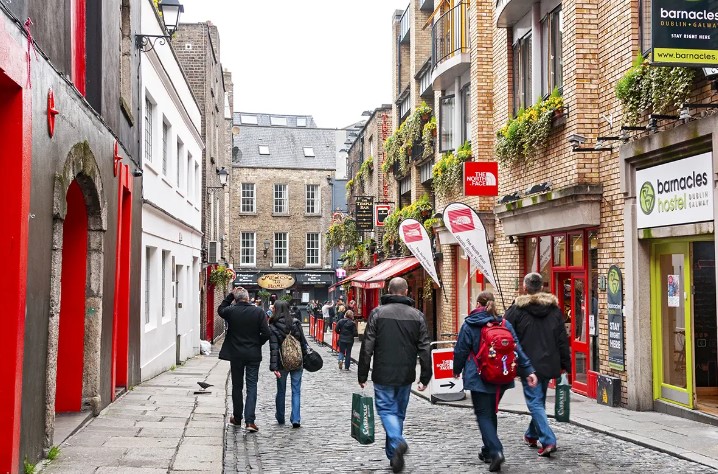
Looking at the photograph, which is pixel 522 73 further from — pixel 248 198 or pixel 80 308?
pixel 248 198

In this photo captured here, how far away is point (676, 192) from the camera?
35.0 feet

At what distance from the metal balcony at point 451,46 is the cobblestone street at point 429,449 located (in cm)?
983

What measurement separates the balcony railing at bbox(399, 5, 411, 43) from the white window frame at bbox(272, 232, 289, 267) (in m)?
26.2

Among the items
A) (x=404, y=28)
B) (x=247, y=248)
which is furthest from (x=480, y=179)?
(x=247, y=248)

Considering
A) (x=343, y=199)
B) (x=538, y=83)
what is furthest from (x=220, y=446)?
(x=343, y=199)

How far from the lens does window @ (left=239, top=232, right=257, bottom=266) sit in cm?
5478

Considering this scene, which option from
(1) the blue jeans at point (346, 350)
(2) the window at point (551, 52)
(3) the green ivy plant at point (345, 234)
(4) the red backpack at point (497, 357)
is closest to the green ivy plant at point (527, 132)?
(2) the window at point (551, 52)

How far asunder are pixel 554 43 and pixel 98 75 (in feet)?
26.0

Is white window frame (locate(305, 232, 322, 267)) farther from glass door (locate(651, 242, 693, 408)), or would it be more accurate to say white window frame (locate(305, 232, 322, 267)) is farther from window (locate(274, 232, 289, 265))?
glass door (locate(651, 242, 693, 408))

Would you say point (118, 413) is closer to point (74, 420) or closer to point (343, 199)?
point (74, 420)

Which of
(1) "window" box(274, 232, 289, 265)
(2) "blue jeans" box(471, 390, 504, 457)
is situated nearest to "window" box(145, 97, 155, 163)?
(2) "blue jeans" box(471, 390, 504, 457)

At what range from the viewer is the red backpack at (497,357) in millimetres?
7828

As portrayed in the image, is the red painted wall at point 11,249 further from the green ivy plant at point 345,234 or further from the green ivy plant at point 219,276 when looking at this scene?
the green ivy plant at point 345,234

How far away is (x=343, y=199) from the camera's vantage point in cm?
5700
